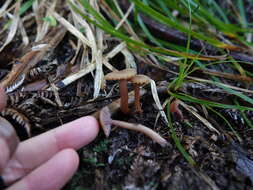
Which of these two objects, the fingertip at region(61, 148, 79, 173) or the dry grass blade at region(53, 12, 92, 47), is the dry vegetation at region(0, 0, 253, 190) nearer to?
the dry grass blade at region(53, 12, 92, 47)

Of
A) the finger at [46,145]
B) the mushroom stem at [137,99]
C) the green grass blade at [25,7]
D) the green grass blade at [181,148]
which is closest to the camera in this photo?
the finger at [46,145]

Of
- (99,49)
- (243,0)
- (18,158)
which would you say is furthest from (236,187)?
(243,0)

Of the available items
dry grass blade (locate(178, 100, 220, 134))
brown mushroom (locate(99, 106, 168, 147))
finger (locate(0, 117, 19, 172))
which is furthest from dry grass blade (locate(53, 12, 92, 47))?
finger (locate(0, 117, 19, 172))

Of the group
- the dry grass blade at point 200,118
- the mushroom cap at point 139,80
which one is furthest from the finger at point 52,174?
the dry grass blade at point 200,118

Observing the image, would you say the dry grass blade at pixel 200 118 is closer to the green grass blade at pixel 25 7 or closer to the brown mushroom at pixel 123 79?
the brown mushroom at pixel 123 79

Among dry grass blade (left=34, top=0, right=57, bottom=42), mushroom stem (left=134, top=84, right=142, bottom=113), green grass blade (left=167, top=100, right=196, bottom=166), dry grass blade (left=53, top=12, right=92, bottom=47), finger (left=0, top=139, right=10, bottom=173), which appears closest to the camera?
finger (left=0, top=139, right=10, bottom=173)

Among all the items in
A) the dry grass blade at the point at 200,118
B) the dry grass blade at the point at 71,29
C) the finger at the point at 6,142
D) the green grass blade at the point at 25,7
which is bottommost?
the dry grass blade at the point at 200,118
